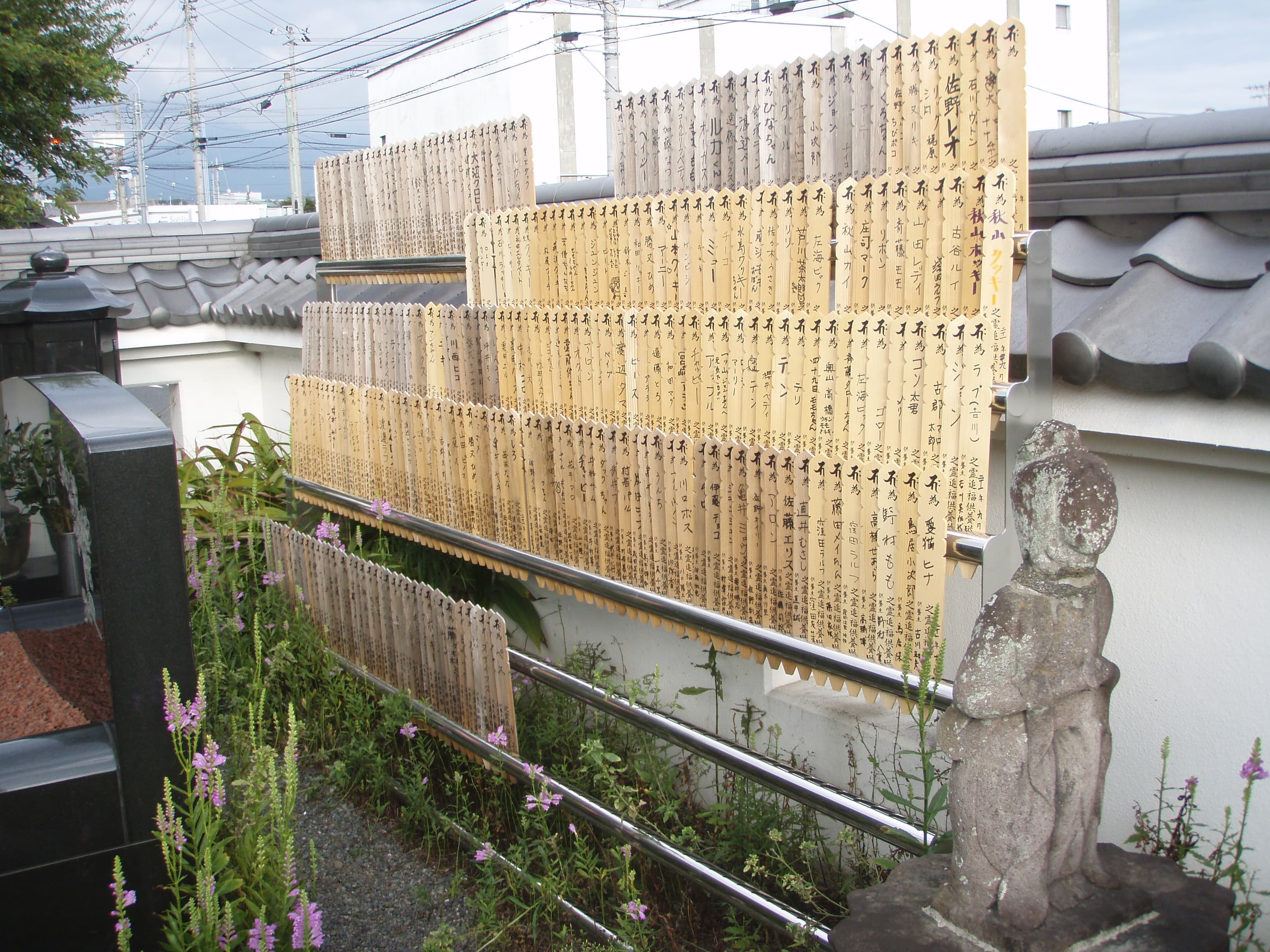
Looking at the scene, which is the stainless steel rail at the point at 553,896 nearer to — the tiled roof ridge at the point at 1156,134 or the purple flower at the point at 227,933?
the purple flower at the point at 227,933

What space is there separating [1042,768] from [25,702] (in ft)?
10.3

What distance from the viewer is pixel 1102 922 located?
185 cm

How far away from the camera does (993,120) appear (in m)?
2.25

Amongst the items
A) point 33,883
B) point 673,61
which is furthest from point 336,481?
point 673,61

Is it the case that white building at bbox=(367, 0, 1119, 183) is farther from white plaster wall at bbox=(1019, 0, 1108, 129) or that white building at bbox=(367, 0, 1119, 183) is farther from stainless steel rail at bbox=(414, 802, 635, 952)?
stainless steel rail at bbox=(414, 802, 635, 952)

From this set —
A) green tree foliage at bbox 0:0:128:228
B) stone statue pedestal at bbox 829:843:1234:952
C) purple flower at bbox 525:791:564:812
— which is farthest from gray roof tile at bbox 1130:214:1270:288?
green tree foliage at bbox 0:0:128:228

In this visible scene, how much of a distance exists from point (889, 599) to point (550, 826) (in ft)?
6.76

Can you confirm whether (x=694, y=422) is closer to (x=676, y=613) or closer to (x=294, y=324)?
(x=676, y=613)

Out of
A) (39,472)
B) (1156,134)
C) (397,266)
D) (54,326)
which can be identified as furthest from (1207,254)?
(54,326)

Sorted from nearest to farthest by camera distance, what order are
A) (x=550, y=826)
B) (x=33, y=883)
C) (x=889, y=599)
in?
1. (x=889, y=599)
2. (x=33, y=883)
3. (x=550, y=826)

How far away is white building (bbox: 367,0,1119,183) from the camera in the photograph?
22203 millimetres

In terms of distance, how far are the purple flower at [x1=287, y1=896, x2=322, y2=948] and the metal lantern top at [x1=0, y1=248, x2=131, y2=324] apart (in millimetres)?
3005

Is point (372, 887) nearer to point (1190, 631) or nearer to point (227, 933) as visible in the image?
point (227, 933)

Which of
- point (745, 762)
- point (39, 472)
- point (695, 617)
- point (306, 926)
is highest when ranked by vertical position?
point (39, 472)
